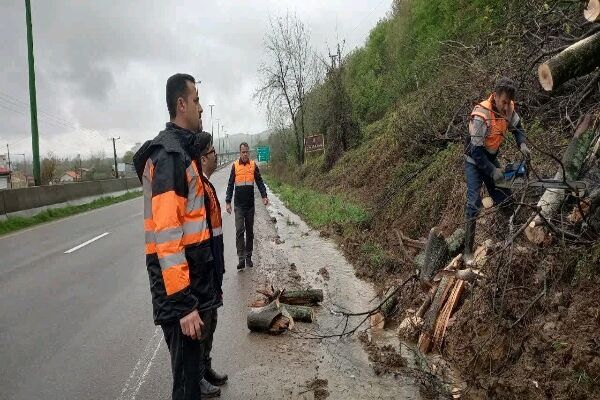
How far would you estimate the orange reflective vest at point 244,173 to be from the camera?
8820mm

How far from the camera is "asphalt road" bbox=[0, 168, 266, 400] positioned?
4.18m

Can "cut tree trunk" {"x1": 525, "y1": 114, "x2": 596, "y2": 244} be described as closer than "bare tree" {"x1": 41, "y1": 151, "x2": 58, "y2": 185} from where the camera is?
Yes

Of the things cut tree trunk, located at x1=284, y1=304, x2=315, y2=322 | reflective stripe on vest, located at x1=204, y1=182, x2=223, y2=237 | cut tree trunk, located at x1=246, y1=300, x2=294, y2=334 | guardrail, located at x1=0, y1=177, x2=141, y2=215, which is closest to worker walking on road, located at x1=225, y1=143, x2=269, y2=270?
cut tree trunk, located at x1=284, y1=304, x2=315, y2=322

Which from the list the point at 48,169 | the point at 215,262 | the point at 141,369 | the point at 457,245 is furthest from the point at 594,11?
the point at 48,169

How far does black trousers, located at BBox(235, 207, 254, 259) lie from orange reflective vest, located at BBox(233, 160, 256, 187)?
0.50 m

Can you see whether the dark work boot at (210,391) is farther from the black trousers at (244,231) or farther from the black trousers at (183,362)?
the black trousers at (244,231)

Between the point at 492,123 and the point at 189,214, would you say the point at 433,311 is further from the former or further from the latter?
the point at 189,214

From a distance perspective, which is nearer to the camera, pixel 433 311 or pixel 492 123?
pixel 433 311

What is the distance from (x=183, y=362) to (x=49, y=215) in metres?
17.0

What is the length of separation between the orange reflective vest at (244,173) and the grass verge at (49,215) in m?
8.74

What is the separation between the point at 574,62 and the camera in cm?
437

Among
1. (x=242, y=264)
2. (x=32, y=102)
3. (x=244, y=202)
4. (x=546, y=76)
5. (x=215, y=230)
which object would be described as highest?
(x=32, y=102)

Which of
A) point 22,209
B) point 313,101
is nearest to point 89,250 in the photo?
point 22,209

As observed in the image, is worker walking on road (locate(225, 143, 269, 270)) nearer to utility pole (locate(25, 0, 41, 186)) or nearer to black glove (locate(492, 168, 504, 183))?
black glove (locate(492, 168, 504, 183))
